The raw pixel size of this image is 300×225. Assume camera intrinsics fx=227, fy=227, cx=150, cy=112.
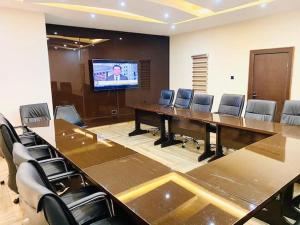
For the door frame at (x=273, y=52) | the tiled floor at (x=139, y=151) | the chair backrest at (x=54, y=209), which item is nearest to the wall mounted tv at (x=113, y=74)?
the tiled floor at (x=139, y=151)

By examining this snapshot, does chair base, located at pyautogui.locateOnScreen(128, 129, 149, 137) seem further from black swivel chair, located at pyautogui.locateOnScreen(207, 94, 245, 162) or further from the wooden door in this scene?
the wooden door

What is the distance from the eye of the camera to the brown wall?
221 inches

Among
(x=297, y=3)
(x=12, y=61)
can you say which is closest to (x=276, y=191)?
(x=297, y=3)

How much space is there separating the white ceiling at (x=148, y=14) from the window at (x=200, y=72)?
2.70 ft

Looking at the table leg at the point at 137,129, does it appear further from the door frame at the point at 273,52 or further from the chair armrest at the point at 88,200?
the chair armrest at the point at 88,200

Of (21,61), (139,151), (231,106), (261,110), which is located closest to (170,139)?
(139,151)

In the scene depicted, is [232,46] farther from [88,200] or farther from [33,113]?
[88,200]

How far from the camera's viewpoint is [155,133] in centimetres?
551

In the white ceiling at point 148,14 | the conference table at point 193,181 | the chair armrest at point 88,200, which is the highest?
the white ceiling at point 148,14

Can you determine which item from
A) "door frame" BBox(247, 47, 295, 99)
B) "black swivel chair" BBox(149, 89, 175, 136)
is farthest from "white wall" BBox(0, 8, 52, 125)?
"door frame" BBox(247, 47, 295, 99)

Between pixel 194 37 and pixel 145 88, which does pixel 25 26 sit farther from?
pixel 194 37

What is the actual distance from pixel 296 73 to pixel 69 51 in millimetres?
5194

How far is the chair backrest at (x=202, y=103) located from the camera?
14.7 ft

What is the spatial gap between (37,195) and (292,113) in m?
3.47
